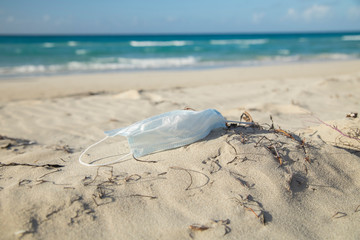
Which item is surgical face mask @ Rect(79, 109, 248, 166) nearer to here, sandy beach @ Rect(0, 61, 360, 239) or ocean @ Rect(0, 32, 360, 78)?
sandy beach @ Rect(0, 61, 360, 239)

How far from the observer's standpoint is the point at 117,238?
153 centimetres

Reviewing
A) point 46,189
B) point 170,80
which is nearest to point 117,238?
point 46,189

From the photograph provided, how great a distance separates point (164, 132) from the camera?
6.95 ft

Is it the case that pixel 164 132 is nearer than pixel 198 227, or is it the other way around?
pixel 198 227

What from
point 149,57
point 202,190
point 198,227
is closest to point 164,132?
point 202,190

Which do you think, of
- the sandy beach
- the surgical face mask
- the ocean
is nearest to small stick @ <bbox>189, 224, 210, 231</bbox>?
the sandy beach

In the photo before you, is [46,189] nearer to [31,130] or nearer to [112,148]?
[112,148]

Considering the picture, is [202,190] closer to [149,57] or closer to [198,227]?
[198,227]

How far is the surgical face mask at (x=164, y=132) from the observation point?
210 cm

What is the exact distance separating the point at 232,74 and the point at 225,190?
7498mm

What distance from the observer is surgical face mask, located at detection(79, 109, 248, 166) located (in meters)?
2.10

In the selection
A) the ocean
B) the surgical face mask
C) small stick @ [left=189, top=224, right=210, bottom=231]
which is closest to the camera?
small stick @ [left=189, top=224, right=210, bottom=231]

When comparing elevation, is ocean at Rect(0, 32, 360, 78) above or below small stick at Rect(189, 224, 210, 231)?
below

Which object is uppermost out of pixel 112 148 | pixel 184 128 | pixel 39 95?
pixel 184 128
